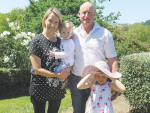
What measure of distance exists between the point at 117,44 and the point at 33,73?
8195 mm

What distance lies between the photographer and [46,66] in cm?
236

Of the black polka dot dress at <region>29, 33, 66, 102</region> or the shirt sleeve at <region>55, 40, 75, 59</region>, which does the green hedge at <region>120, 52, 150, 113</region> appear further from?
the black polka dot dress at <region>29, 33, 66, 102</region>

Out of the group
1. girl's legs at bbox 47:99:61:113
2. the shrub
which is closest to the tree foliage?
the shrub

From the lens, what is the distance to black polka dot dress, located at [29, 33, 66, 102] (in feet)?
7.66

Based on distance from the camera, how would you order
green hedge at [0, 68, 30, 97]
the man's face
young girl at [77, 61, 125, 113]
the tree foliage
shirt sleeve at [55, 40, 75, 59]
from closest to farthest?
1. young girl at [77, 61, 125, 113]
2. shirt sleeve at [55, 40, 75, 59]
3. the man's face
4. green hedge at [0, 68, 30, 97]
5. the tree foliage

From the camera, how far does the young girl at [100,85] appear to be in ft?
7.41

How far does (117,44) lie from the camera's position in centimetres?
1002

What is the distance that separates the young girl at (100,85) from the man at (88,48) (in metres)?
0.19

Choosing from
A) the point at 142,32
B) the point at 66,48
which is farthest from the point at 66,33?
the point at 142,32

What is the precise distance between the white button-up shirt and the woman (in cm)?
25

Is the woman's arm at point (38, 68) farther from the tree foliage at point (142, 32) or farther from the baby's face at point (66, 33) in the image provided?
the tree foliage at point (142, 32)

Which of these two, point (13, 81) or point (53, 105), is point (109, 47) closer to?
point (53, 105)

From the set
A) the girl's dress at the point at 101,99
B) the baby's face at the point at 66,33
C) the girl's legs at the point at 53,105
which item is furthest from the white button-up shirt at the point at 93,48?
the girl's legs at the point at 53,105

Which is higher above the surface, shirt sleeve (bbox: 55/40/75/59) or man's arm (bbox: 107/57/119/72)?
shirt sleeve (bbox: 55/40/75/59)
